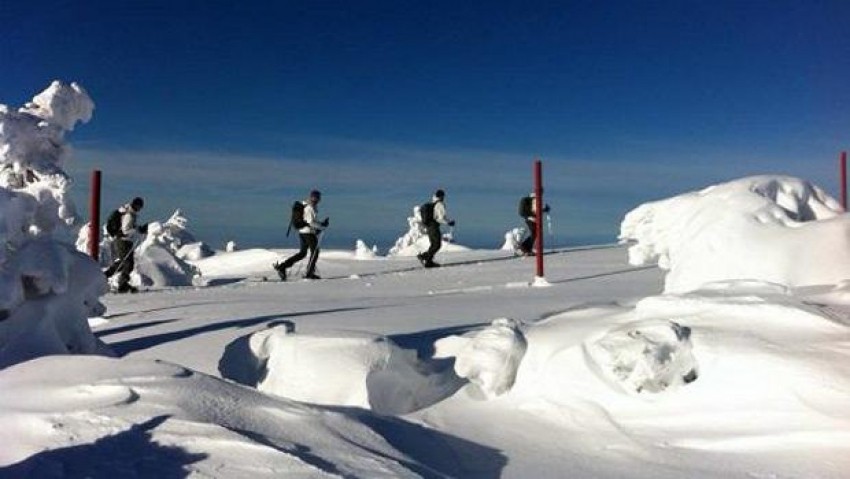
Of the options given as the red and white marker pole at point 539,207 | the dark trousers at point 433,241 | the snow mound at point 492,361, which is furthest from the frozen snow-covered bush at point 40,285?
the dark trousers at point 433,241

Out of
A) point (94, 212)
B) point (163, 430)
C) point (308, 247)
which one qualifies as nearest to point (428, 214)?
point (308, 247)

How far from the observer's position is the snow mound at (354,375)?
5.04 meters

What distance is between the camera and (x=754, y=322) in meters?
4.72

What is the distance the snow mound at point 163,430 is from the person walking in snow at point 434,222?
41.7 feet

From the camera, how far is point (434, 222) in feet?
55.9

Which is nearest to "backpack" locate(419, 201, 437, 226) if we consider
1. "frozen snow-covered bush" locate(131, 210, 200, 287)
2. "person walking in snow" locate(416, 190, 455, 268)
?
"person walking in snow" locate(416, 190, 455, 268)

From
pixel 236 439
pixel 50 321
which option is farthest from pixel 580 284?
pixel 236 439

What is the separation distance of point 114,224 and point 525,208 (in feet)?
28.6

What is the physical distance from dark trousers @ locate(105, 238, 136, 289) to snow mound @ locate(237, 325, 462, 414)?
9457mm

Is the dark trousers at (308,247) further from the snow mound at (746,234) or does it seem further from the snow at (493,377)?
the snow mound at (746,234)

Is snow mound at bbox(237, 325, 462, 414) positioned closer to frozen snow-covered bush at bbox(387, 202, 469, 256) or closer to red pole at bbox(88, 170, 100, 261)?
red pole at bbox(88, 170, 100, 261)

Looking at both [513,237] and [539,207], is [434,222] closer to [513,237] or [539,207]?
[539,207]

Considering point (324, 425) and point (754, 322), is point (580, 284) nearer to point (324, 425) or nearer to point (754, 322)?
point (754, 322)

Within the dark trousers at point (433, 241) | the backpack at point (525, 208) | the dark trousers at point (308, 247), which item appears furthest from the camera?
the backpack at point (525, 208)
